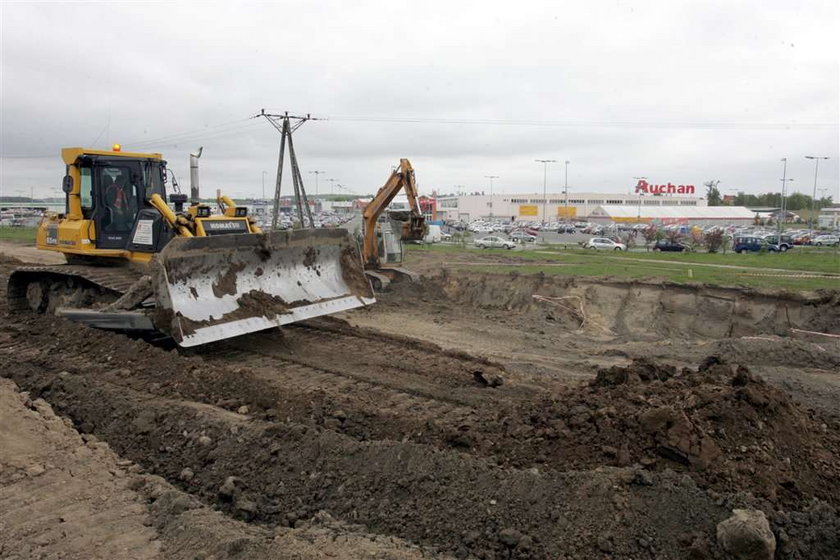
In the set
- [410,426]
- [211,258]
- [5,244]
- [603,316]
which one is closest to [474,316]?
[603,316]

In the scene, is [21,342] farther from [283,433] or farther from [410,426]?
[410,426]

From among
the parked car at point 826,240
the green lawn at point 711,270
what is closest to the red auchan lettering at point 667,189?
the parked car at point 826,240

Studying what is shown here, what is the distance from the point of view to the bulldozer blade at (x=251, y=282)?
27.2ft

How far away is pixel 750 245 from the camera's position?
38.1 m

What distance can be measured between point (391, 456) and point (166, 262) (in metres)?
4.76

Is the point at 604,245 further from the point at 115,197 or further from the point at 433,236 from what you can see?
the point at 115,197

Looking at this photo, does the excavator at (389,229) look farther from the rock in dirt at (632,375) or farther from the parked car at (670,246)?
the parked car at (670,246)

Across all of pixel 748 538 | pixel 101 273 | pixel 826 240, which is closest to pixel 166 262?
pixel 101 273

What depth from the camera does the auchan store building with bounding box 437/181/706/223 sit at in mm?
113188

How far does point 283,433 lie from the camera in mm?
5641

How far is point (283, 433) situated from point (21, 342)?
5.98 metres

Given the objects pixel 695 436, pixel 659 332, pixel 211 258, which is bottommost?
pixel 659 332

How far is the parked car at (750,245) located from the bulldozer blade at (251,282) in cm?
3312

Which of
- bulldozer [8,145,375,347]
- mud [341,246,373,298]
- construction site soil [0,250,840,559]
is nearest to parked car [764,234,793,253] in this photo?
construction site soil [0,250,840,559]
